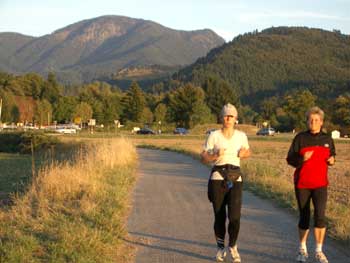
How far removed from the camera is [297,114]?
9350cm

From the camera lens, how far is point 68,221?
386 inches

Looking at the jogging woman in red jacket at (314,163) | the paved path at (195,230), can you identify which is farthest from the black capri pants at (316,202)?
the paved path at (195,230)

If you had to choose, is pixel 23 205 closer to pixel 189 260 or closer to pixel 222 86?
pixel 189 260

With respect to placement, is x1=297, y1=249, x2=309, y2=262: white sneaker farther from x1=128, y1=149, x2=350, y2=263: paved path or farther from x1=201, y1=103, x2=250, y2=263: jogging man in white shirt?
x1=201, y1=103, x2=250, y2=263: jogging man in white shirt

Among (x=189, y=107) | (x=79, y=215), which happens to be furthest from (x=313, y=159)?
(x=189, y=107)

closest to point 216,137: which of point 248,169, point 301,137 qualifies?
point 301,137

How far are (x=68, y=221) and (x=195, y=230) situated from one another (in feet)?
6.67

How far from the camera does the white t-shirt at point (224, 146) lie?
7668 mm

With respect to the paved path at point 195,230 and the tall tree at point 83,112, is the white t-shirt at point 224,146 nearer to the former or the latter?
the paved path at point 195,230

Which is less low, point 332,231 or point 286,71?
point 286,71

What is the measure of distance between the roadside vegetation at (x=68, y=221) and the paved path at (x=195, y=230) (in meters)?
0.38

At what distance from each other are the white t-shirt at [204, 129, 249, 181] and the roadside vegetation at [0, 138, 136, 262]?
1782mm

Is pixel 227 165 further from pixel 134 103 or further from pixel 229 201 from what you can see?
pixel 134 103

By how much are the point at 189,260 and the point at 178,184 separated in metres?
9.91
